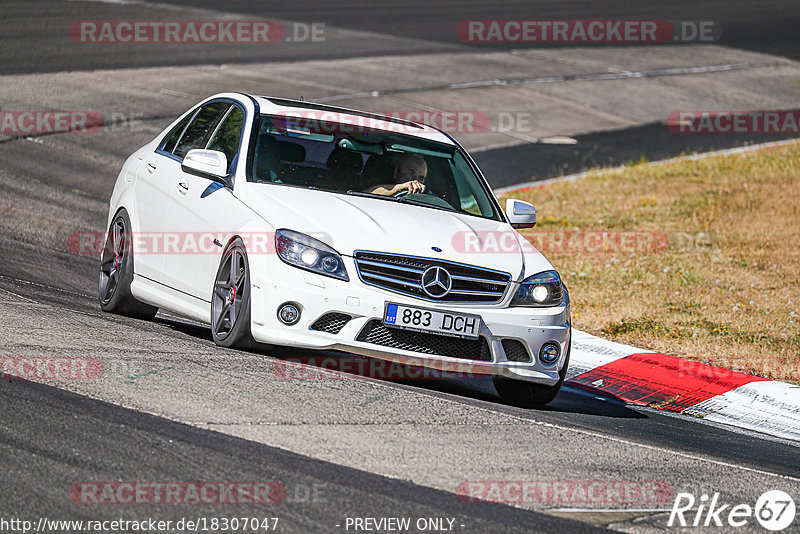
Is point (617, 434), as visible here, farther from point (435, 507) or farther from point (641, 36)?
point (641, 36)

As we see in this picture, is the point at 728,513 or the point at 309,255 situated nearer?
the point at 728,513

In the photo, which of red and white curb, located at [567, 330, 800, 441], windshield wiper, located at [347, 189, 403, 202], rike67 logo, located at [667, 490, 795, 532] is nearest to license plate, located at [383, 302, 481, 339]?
windshield wiper, located at [347, 189, 403, 202]

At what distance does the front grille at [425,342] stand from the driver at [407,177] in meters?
1.45

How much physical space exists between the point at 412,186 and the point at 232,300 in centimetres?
167

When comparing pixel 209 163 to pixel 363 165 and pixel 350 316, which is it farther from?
pixel 350 316

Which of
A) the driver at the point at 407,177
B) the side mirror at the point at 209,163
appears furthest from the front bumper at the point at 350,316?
the driver at the point at 407,177

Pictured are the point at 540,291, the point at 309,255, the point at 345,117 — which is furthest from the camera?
the point at 345,117

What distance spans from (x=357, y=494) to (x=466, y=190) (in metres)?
4.06

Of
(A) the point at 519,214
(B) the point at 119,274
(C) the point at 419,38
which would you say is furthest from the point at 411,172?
(C) the point at 419,38

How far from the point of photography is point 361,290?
686cm

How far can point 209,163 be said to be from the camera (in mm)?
7707

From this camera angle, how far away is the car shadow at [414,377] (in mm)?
7238

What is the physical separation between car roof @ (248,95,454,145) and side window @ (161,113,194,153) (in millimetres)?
581

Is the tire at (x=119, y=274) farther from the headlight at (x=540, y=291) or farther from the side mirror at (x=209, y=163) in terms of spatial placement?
the headlight at (x=540, y=291)
